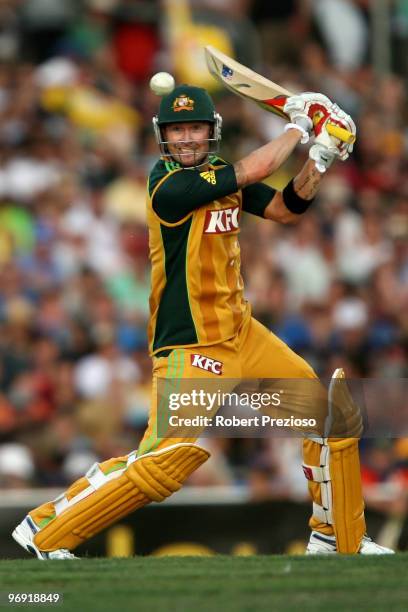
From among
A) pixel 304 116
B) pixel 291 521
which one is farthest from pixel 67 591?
pixel 291 521

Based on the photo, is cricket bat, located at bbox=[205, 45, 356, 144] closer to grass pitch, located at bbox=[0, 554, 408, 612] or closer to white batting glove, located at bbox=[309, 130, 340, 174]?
white batting glove, located at bbox=[309, 130, 340, 174]

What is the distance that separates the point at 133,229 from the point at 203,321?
17.9ft

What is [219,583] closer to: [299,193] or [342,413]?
[342,413]

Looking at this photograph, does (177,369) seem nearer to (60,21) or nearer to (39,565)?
(39,565)

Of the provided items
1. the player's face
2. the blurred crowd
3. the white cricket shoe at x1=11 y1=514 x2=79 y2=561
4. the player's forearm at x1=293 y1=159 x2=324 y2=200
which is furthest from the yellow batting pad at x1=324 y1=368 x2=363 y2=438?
the blurred crowd

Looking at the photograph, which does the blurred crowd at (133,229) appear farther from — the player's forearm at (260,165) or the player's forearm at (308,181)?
the player's forearm at (260,165)

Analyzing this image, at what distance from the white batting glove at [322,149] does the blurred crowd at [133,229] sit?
337 centimetres

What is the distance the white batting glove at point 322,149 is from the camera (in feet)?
22.1

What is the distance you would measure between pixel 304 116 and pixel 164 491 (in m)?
1.82

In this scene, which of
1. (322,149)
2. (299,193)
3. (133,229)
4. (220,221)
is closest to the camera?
(220,221)

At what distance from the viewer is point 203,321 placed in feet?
21.8

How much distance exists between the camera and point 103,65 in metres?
13.7

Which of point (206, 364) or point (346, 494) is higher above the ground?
point (206, 364)

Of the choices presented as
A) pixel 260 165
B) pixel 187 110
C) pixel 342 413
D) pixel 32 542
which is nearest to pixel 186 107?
pixel 187 110
